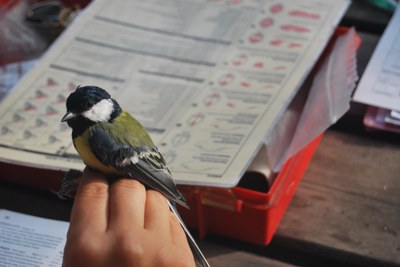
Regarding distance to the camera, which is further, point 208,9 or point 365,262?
point 208,9

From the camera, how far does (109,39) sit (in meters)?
1.17

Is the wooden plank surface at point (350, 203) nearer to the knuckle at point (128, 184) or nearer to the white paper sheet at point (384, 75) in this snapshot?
Answer: the white paper sheet at point (384, 75)

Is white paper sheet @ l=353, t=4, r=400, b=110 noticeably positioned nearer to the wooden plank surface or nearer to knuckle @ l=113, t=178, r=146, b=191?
the wooden plank surface

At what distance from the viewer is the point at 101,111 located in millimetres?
774

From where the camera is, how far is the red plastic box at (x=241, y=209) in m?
0.82

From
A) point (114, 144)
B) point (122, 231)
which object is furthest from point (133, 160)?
point (122, 231)

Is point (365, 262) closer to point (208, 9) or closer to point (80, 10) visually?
point (208, 9)

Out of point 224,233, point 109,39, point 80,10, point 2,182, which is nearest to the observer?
point 224,233

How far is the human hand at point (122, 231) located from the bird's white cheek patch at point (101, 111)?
0.11 metres

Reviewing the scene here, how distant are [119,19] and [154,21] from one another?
0.06 metres

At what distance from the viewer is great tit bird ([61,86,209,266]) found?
0.72 metres

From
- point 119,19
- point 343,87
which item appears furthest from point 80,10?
point 343,87

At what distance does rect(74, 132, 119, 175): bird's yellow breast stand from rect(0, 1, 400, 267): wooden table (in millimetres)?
191

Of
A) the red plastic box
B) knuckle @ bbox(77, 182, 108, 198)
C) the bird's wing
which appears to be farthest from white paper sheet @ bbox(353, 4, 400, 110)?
knuckle @ bbox(77, 182, 108, 198)
